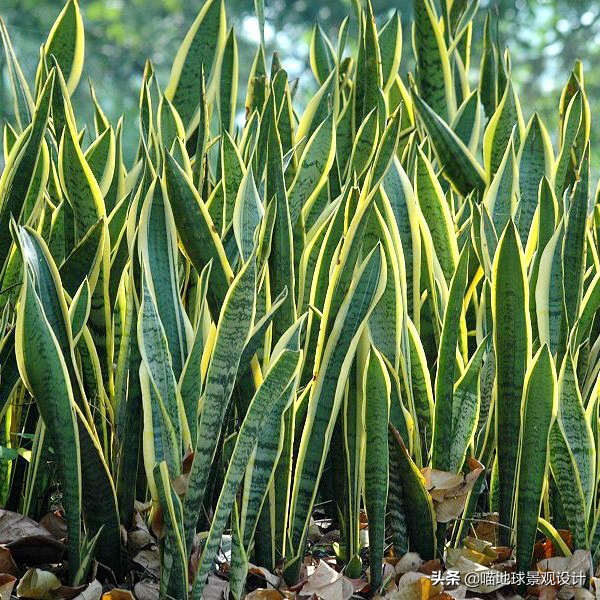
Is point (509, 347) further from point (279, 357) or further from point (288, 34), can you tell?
point (288, 34)

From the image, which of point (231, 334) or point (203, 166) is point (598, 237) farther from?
point (231, 334)

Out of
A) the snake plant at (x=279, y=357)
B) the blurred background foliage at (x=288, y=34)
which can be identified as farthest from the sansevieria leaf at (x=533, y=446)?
the blurred background foliage at (x=288, y=34)

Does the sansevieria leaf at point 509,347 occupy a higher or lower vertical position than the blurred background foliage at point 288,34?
lower

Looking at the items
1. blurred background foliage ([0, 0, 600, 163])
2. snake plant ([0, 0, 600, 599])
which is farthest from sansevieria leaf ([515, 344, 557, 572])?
blurred background foliage ([0, 0, 600, 163])

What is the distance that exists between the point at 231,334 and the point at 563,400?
0.33 m

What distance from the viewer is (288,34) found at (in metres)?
12.0

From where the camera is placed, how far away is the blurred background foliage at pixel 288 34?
10.3 metres

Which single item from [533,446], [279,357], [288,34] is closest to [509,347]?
[533,446]

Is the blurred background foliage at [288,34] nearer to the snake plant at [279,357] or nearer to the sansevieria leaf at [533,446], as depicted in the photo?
the snake plant at [279,357]

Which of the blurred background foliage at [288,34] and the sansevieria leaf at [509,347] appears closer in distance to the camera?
the sansevieria leaf at [509,347]

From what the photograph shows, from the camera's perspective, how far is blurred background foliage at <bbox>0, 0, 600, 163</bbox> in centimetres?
1029

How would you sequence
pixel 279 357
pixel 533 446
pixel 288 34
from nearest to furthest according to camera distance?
pixel 279 357 < pixel 533 446 < pixel 288 34

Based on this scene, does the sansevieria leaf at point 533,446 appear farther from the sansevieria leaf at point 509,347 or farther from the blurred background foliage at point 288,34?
the blurred background foliage at point 288,34

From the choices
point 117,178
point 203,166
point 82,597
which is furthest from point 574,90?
point 82,597
